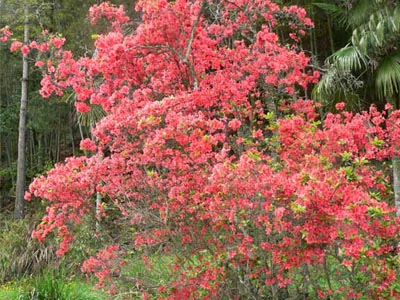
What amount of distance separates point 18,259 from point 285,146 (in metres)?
5.02

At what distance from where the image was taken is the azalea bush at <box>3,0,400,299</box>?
317 centimetres

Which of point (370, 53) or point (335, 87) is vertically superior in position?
point (370, 53)

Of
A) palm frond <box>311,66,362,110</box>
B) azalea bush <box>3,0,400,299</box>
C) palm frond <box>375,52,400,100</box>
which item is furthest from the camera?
palm frond <box>311,66,362,110</box>

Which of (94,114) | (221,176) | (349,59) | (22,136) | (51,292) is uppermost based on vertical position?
(349,59)

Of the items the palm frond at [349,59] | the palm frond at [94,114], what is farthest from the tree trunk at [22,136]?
the palm frond at [349,59]

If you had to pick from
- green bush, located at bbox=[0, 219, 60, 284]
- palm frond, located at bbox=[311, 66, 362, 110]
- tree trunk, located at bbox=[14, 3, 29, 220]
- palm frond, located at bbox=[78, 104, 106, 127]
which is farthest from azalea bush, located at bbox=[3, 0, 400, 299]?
tree trunk, located at bbox=[14, 3, 29, 220]

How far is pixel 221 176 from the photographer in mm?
3297

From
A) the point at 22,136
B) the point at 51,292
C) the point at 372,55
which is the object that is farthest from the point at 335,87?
the point at 22,136

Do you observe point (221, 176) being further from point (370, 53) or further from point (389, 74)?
point (370, 53)

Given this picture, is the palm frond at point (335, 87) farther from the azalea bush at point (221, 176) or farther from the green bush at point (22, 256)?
the green bush at point (22, 256)

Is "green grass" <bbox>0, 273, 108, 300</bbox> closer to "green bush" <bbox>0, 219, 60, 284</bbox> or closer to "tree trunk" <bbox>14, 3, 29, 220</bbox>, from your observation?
"green bush" <bbox>0, 219, 60, 284</bbox>

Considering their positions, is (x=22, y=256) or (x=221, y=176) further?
(x=22, y=256)

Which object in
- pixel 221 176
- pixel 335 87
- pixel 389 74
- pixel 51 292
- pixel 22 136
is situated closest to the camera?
pixel 221 176

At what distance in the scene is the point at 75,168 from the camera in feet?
14.4
